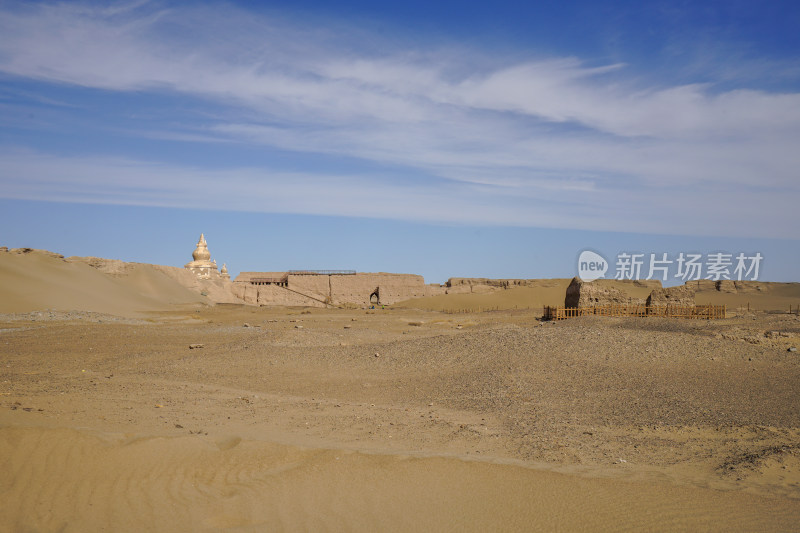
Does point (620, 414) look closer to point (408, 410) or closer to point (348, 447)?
point (408, 410)

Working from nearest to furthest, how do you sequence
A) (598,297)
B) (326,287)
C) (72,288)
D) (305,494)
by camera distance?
(305,494)
(598,297)
(72,288)
(326,287)

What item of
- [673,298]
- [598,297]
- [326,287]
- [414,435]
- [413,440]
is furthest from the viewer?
[326,287]

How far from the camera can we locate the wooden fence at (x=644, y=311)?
2545 cm

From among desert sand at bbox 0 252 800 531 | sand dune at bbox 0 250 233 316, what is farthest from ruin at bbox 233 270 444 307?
desert sand at bbox 0 252 800 531

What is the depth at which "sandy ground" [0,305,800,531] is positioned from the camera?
5.20 metres

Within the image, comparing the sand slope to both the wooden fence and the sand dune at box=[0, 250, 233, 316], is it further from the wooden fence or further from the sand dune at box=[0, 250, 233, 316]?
the wooden fence

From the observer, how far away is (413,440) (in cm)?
745

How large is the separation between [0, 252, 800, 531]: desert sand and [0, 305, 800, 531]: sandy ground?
3 centimetres

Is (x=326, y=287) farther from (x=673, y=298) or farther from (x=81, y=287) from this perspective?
(x=673, y=298)

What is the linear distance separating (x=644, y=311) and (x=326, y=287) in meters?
39.0

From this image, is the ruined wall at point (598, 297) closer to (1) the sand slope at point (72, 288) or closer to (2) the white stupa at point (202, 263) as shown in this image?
(1) the sand slope at point (72, 288)

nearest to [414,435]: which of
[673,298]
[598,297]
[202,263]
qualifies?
[598,297]

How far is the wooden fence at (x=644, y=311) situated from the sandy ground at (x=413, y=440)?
11.0 m

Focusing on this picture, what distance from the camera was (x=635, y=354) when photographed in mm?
13766
